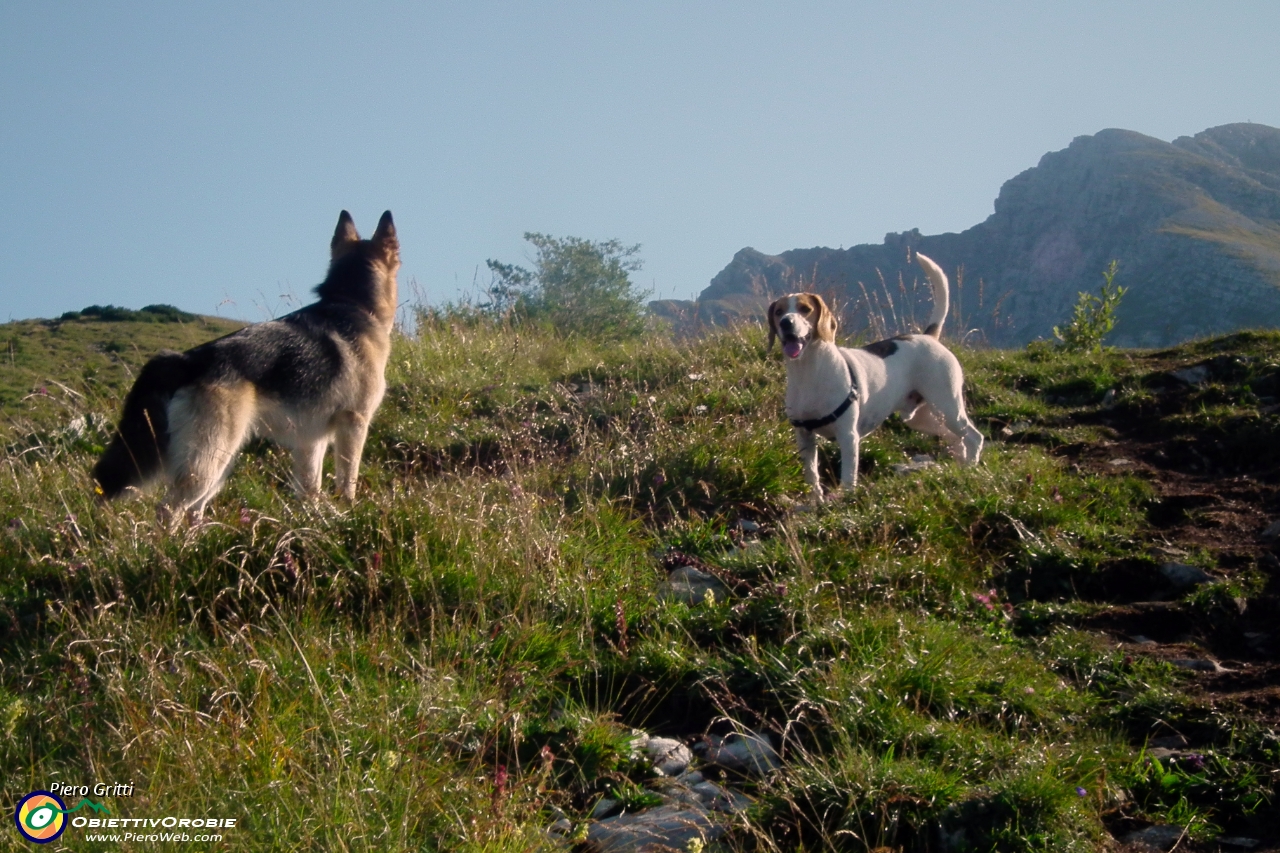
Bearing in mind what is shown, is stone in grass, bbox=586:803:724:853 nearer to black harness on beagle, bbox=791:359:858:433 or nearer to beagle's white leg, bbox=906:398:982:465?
black harness on beagle, bbox=791:359:858:433

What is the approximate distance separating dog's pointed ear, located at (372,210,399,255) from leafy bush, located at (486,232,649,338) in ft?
10.4

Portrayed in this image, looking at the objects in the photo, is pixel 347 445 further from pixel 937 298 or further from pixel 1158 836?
pixel 1158 836

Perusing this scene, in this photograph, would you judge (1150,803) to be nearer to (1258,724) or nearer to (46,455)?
(1258,724)

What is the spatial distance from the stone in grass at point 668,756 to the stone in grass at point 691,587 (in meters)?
0.87

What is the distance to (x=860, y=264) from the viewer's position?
7819 centimetres

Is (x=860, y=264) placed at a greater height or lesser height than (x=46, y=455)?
greater

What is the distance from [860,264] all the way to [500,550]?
77547mm

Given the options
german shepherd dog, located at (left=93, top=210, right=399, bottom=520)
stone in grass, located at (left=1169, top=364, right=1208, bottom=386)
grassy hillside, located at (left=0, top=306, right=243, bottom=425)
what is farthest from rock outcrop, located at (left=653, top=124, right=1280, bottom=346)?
german shepherd dog, located at (left=93, top=210, right=399, bottom=520)

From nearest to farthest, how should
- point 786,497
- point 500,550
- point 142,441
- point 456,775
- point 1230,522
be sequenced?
point 456,775, point 500,550, point 142,441, point 1230,522, point 786,497

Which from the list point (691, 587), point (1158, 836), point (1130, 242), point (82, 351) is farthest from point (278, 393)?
point (1130, 242)

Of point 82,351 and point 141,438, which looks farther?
point 82,351

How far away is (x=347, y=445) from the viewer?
6.00 m

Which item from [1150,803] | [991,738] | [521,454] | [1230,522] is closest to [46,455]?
[521,454]

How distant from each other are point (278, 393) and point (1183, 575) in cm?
469
